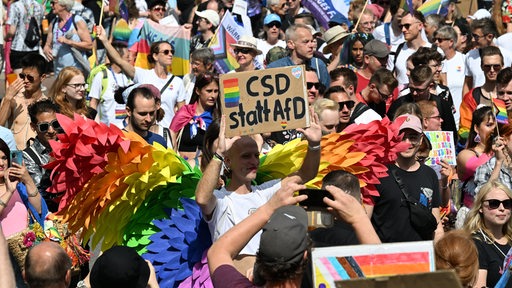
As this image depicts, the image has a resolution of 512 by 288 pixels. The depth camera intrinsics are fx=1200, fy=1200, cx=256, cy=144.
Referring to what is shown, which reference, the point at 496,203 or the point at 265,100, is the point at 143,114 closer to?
the point at 265,100

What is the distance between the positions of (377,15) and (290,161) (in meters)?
8.77

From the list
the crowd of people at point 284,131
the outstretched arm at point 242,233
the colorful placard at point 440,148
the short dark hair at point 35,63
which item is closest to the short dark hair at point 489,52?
the crowd of people at point 284,131

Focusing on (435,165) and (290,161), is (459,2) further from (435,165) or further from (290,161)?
(290,161)

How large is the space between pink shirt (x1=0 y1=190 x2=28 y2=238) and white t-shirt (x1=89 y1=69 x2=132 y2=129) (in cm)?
515

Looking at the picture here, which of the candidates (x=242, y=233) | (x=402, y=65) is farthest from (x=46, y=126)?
(x=402, y=65)

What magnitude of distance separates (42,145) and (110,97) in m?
3.46

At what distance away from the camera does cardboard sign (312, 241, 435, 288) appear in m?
4.39

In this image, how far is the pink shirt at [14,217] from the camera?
23.1 ft

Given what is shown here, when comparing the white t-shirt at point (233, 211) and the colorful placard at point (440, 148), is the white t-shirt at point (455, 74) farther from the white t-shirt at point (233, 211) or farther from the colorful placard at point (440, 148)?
the white t-shirt at point (233, 211)

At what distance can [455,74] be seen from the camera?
13.5 meters

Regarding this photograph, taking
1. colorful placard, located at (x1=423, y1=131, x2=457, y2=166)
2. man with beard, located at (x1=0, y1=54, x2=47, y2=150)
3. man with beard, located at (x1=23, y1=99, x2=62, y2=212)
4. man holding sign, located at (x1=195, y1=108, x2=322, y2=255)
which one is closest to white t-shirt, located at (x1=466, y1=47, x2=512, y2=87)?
colorful placard, located at (x1=423, y1=131, x2=457, y2=166)

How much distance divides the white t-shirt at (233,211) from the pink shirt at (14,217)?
1.14 meters

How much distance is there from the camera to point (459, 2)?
60.3 ft

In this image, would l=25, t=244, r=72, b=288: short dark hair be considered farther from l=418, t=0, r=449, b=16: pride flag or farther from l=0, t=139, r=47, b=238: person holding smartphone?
l=418, t=0, r=449, b=16: pride flag
